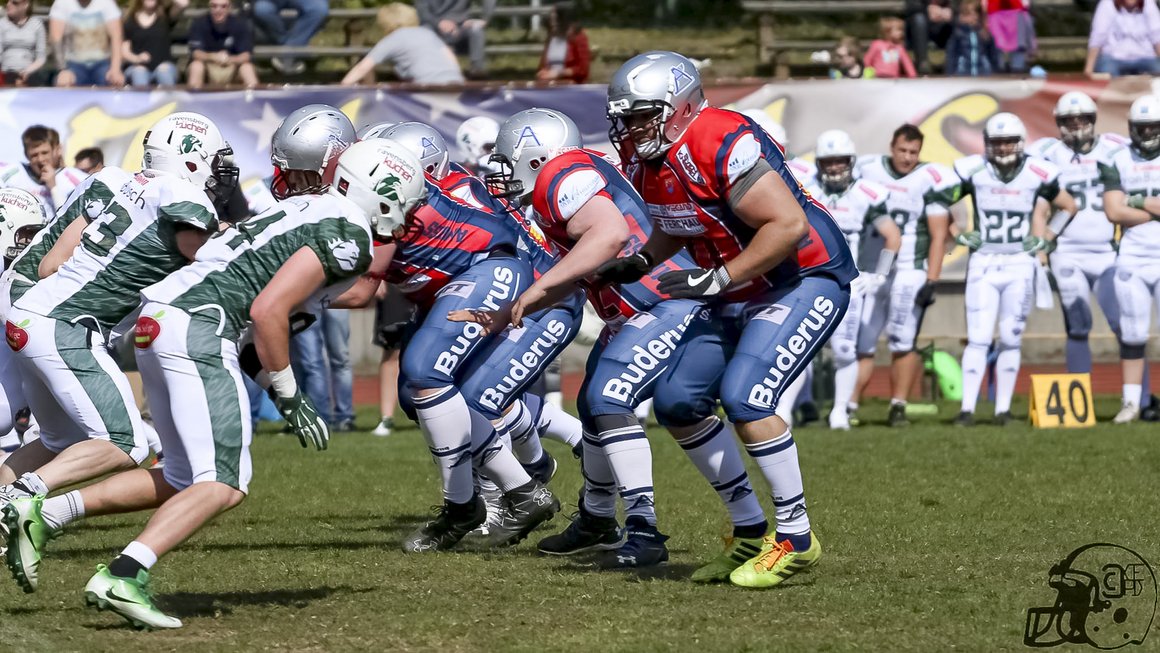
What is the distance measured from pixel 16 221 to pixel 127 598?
3330mm

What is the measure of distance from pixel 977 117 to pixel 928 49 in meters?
2.81

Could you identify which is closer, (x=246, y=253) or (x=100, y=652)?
(x=100, y=652)

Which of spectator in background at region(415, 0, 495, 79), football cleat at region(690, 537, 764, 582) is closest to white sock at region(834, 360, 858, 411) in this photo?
spectator in background at region(415, 0, 495, 79)

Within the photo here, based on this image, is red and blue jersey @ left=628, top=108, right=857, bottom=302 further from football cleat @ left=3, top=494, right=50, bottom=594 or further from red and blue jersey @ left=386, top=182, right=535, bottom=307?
football cleat @ left=3, top=494, right=50, bottom=594

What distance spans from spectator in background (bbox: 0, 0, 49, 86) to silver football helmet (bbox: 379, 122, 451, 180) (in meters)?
8.64

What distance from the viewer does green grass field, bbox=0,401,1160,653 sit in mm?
5395

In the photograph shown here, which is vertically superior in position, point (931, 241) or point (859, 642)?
point (859, 642)

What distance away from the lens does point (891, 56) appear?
17.0 metres

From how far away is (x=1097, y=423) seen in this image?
12.7 m

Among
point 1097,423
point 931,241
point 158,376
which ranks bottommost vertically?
point 1097,423

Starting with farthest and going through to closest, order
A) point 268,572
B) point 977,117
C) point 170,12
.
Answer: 1. point 170,12
2. point 977,117
3. point 268,572

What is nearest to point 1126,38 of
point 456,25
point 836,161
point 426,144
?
point 836,161

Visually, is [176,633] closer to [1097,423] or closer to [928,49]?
[1097,423]

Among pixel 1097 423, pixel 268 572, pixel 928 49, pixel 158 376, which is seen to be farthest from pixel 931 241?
pixel 158 376
